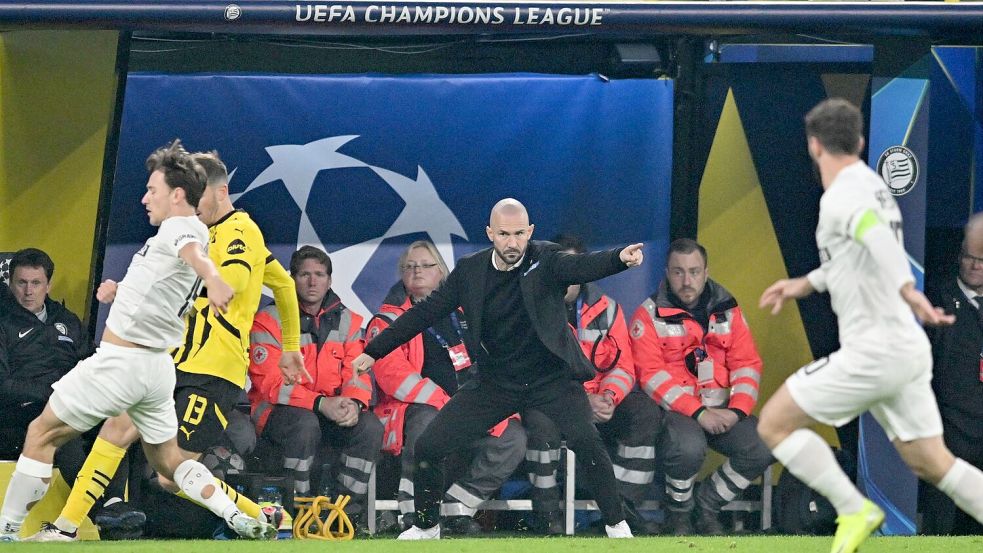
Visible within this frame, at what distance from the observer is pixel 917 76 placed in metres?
7.12

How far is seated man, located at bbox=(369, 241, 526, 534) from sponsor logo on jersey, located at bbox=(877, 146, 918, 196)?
7.11 feet

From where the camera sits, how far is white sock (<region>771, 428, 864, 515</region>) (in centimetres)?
491

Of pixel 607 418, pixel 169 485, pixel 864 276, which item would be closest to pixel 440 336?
pixel 607 418

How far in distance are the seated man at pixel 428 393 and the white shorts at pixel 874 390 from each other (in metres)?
2.44

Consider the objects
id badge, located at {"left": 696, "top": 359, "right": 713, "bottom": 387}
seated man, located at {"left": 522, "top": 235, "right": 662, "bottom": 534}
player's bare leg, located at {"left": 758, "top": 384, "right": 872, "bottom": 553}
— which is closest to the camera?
player's bare leg, located at {"left": 758, "top": 384, "right": 872, "bottom": 553}

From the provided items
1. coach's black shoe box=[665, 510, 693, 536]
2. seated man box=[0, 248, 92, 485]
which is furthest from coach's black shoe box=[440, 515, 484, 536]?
seated man box=[0, 248, 92, 485]

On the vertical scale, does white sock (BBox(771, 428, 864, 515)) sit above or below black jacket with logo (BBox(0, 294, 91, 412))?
below

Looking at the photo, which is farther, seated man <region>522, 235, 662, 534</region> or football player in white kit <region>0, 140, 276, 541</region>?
seated man <region>522, 235, 662, 534</region>

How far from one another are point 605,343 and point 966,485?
9.04 ft

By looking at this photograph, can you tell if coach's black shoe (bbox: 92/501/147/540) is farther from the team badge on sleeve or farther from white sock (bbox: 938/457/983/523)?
white sock (bbox: 938/457/983/523)

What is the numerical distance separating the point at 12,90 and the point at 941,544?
497cm

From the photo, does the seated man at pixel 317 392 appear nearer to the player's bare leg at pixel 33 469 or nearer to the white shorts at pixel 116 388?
the white shorts at pixel 116 388

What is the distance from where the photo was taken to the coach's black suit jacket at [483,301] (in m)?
6.95

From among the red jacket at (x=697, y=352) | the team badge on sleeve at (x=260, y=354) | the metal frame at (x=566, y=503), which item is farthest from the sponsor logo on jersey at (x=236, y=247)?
the red jacket at (x=697, y=352)
